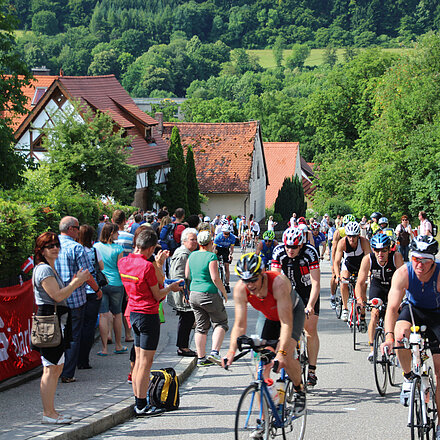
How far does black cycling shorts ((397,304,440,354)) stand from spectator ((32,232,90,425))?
3097 millimetres

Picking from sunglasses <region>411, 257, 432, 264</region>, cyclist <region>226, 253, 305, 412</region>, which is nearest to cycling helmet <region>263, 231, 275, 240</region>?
cyclist <region>226, 253, 305, 412</region>

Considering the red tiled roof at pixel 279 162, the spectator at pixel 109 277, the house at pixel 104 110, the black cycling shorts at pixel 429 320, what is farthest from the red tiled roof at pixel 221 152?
the black cycling shorts at pixel 429 320

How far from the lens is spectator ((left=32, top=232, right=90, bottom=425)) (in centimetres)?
738

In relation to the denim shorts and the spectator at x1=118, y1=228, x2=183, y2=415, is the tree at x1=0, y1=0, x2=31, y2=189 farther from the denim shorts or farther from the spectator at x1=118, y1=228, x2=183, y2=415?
the spectator at x1=118, y1=228, x2=183, y2=415

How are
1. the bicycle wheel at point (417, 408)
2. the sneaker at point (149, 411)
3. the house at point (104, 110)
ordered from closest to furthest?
the bicycle wheel at point (417, 408) → the sneaker at point (149, 411) → the house at point (104, 110)

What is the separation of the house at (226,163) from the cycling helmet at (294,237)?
141ft

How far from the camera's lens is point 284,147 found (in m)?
73.4

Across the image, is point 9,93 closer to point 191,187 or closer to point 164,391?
point 164,391

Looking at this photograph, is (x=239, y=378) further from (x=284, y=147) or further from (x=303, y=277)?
(x=284, y=147)

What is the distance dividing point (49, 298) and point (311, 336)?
10.9 ft

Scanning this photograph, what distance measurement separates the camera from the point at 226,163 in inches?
2109

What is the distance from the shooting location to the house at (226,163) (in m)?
52.4

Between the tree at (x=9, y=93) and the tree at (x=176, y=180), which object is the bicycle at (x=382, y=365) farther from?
the tree at (x=176, y=180)

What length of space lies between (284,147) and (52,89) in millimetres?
37621
